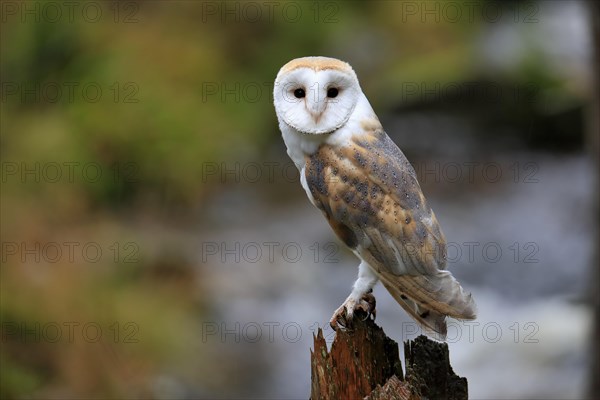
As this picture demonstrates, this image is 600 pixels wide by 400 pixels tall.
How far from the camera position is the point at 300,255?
6477 mm

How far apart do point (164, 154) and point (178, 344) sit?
58.0 inches

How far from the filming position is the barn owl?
235 cm

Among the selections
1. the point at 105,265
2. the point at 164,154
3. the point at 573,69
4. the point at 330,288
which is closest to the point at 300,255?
the point at 330,288

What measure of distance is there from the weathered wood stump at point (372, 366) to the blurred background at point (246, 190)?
4.45 feet

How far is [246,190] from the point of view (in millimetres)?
7410

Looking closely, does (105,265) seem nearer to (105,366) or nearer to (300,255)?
(105,366)

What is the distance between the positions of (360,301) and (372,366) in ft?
0.72
